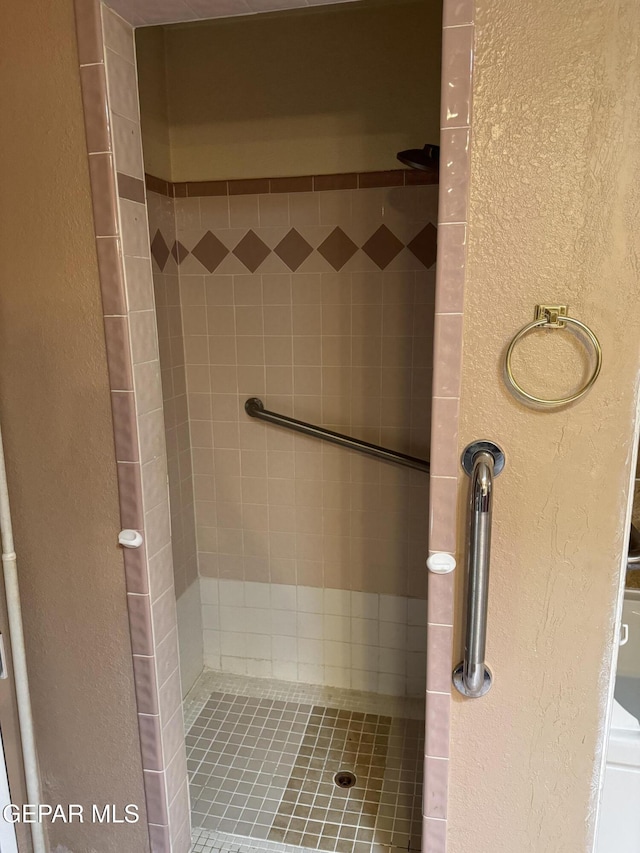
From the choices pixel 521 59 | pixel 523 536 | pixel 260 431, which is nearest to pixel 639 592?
pixel 523 536

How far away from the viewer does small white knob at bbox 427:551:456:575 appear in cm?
115

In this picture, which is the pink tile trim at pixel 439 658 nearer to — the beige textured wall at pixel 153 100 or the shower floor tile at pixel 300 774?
the shower floor tile at pixel 300 774

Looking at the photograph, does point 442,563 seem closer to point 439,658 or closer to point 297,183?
point 439,658

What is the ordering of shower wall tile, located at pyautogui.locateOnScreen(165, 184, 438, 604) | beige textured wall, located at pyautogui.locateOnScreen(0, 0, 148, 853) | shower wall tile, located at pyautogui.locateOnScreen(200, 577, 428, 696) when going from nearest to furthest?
beige textured wall, located at pyautogui.locateOnScreen(0, 0, 148, 853)
shower wall tile, located at pyautogui.locateOnScreen(165, 184, 438, 604)
shower wall tile, located at pyautogui.locateOnScreen(200, 577, 428, 696)

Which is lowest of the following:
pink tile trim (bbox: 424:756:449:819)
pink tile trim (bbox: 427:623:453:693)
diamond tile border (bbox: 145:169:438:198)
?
pink tile trim (bbox: 424:756:449:819)

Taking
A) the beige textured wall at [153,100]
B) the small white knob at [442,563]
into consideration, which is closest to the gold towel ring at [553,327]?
the small white knob at [442,563]

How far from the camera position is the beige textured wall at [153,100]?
182cm

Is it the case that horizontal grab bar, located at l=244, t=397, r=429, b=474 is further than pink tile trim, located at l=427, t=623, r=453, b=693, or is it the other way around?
horizontal grab bar, located at l=244, t=397, r=429, b=474

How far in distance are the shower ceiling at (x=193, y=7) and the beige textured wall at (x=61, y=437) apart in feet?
0.38

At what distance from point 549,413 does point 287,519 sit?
125cm

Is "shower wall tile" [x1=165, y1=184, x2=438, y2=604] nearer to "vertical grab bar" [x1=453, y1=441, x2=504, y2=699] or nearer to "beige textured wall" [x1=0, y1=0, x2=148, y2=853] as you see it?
"beige textured wall" [x1=0, y1=0, x2=148, y2=853]

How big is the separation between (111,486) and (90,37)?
859 millimetres

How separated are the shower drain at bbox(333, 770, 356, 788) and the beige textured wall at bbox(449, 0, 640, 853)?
565 mm

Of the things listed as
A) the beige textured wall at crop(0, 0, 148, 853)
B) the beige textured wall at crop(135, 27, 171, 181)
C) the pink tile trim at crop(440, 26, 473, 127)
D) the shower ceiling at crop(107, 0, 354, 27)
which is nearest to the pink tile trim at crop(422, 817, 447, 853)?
the beige textured wall at crop(0, 0, 148, 853)
